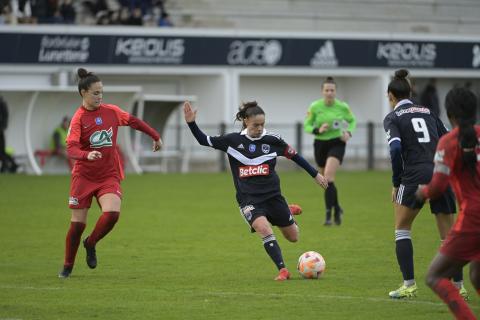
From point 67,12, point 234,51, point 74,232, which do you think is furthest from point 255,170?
point 234,51

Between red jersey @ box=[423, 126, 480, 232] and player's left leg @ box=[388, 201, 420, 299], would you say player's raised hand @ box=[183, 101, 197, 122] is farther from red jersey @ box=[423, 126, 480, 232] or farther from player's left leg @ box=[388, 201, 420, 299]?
red jersey @ box=[423, 126, 480, 232]

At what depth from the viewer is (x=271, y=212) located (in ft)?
34.3

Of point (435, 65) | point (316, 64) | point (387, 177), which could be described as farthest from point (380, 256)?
point (435, 65)

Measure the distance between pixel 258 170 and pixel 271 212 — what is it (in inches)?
17.6

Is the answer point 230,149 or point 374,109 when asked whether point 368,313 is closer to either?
point 230,149

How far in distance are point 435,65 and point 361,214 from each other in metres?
19.9

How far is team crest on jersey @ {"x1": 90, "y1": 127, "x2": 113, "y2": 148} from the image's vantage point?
10609 mm

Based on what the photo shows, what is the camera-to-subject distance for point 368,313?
27.6ft

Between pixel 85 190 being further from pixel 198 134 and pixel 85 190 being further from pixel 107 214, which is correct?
pixel 198 134

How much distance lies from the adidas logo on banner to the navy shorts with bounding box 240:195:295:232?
80.3ft

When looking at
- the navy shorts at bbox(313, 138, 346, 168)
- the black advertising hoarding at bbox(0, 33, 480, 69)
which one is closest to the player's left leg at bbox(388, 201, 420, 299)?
the navy shorts at bbox(313, 138, 346, 168)

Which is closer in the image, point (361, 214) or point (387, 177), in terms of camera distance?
point (361, 214)

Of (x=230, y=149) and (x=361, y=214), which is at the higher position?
(x=230, y=149)

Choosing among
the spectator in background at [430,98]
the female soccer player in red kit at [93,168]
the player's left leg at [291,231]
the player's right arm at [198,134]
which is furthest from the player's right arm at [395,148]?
the spectator in background at [430,98]
